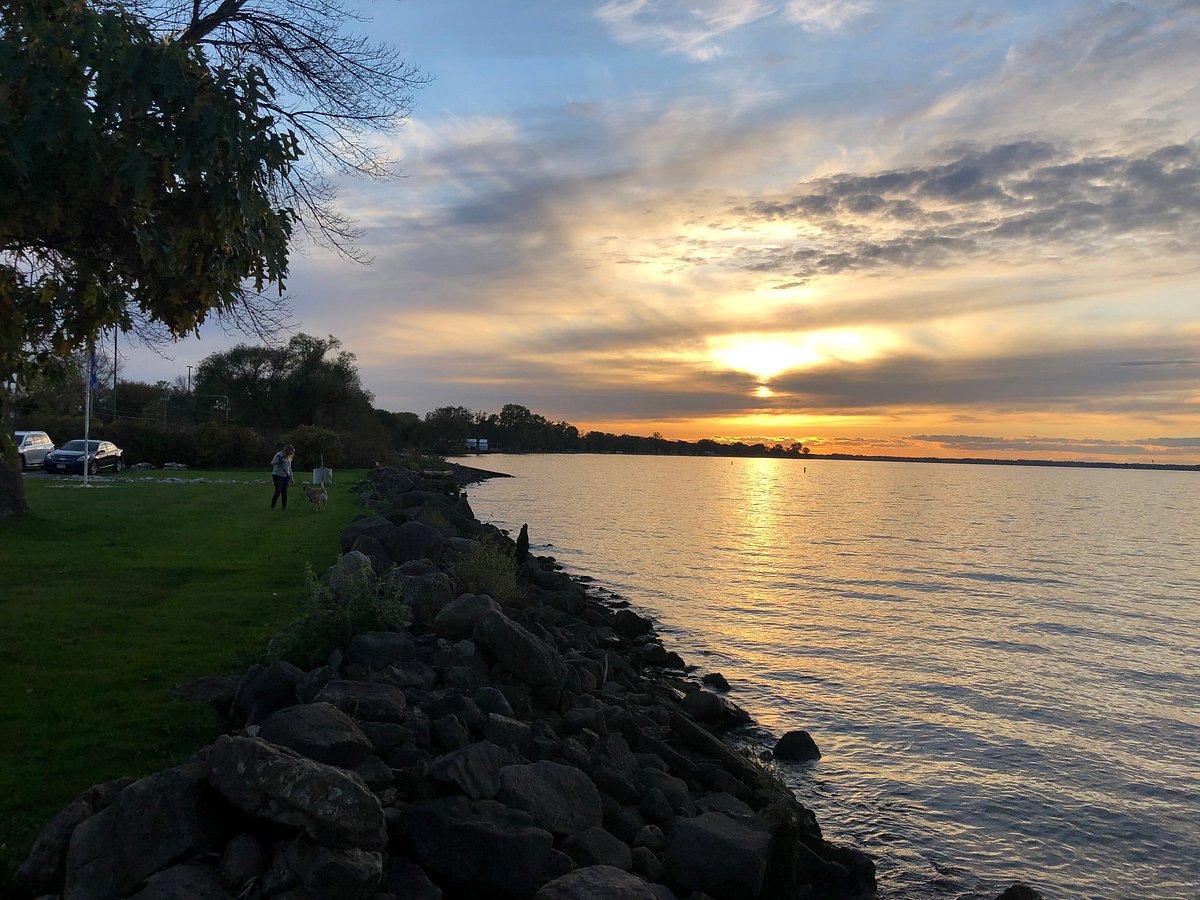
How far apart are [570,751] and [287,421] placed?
84.8 metres

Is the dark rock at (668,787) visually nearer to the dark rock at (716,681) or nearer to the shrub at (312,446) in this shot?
the dark rock at (716,681)

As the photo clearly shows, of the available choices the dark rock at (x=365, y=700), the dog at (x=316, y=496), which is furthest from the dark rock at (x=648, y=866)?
the dog at (x=316, y=496)

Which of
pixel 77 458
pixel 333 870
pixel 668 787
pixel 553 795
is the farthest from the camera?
pixel 77 458

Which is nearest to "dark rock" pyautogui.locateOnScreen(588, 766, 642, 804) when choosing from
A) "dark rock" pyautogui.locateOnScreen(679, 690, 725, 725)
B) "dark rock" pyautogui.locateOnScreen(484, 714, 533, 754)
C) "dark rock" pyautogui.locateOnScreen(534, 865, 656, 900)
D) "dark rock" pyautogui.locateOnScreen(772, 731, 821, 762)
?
"dark rock" pyautogui.locateOnScreen(484, 714, 533, 754)

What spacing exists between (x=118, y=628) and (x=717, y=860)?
9156 millimetres

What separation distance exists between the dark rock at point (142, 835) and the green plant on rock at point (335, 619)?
3921 millimetres

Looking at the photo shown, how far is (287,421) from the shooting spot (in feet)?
287

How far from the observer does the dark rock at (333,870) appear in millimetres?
5352

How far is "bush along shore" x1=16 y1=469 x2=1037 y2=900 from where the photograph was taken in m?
5.55

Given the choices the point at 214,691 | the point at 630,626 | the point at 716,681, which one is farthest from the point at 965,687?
the point at 214,691

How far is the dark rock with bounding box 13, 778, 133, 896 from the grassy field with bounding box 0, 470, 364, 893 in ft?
1.15

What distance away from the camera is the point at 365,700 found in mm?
7863

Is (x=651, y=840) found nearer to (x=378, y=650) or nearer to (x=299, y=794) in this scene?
(x=378, y=650)

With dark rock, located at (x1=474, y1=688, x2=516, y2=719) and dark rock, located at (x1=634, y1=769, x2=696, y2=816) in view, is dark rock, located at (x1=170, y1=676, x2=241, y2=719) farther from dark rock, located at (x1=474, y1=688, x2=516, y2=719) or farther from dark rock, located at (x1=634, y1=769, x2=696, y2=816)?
dark rock, located at (x1=634, y1=769, x2=696, y2=816)
